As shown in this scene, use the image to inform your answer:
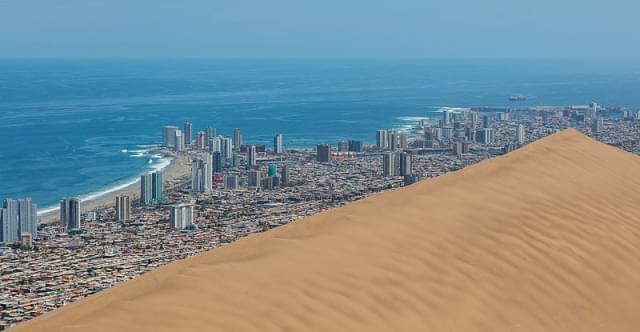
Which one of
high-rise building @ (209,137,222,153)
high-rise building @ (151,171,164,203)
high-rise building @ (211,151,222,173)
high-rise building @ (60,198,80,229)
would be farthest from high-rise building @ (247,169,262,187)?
high-rise building @ (60,198,80,229)

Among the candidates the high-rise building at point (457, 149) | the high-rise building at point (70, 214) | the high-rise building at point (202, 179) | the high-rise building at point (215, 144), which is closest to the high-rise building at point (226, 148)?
the high-rise building at point (215, 144)

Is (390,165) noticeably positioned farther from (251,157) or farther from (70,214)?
(70,214)

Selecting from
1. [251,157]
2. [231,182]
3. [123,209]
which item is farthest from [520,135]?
[123,209]

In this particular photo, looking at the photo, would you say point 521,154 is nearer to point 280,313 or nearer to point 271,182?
point 280,313

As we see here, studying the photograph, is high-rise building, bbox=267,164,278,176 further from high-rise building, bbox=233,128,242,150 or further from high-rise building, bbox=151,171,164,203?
high-rise building, bbox=233,128,242,150

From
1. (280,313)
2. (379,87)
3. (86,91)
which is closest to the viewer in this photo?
(280,313)

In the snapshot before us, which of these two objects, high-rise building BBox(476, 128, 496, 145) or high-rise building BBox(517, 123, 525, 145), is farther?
high-rise building BBox(476, 128, 496, 145)

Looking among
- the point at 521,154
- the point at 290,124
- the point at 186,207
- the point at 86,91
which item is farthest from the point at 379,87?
the point at 521,154
